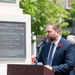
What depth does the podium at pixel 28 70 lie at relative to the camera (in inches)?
291

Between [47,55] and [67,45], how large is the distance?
1.41ft

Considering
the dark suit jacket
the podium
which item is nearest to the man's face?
the dark suit jacket

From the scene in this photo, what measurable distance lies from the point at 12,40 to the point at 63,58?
1.92 m

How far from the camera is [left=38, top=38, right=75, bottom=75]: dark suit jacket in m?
8.00

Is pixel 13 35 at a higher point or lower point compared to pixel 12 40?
higher

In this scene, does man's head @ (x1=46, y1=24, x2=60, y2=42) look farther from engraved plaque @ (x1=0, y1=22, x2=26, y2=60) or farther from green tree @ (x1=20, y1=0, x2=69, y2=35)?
green tree @ (x1=20, y1=0, x2=69, y2=35)

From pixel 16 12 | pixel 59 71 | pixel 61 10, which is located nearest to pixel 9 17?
pixel 16 12

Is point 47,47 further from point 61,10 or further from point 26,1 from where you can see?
point 61,10

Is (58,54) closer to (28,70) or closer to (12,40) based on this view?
(28,70)

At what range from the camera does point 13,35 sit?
981cm

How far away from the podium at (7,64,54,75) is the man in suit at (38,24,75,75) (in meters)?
0.47

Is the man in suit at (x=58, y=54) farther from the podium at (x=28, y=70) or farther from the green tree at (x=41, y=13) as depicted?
the green tree at (x=41, y=13)

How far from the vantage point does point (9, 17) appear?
9922 mm

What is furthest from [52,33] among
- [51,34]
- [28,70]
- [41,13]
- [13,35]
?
[41,13]
